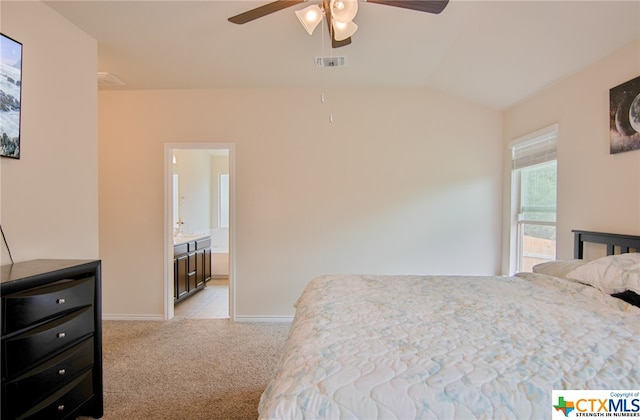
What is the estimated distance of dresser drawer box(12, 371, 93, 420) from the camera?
58.2 inches

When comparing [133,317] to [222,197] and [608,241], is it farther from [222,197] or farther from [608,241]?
[608,241]

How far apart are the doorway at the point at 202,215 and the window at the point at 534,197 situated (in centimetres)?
303

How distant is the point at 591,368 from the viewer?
95 cm

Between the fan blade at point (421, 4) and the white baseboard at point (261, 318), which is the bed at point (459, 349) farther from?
the white baseboard at point (261, 318)

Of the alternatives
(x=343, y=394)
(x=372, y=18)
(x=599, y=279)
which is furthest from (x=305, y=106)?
(x=343, y=394)

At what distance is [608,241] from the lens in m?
2.04

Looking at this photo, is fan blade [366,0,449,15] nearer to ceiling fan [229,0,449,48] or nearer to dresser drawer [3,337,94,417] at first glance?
ceiling fan [229,0,449,48]

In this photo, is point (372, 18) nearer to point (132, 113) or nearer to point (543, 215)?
point (543, 215)

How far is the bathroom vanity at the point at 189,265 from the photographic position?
3.92m

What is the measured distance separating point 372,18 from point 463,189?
2.09 meters

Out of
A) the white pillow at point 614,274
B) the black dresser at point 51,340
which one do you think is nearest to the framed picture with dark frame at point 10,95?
the black dresser at point 51,340

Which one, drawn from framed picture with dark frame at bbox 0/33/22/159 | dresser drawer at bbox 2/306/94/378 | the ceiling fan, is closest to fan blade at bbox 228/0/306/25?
the ceiling fan

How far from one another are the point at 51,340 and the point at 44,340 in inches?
1.5

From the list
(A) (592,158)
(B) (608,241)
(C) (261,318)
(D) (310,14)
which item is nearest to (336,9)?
(D) (310,14)
